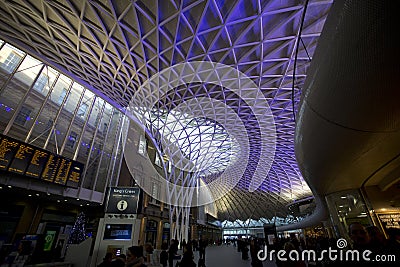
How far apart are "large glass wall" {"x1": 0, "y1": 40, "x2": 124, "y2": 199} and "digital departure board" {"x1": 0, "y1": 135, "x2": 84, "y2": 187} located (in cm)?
307

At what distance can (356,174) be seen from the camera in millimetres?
8320

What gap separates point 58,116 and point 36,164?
754 cm

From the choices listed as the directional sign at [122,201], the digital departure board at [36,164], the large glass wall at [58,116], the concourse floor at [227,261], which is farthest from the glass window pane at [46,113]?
the concourse floor at [227,261]

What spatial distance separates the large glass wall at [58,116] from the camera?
673 inches

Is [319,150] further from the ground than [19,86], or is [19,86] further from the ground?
[19,86]

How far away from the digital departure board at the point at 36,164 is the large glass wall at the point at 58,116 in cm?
307

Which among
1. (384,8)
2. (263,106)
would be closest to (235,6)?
(384,8)

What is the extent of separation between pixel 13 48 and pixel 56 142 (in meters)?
9.59

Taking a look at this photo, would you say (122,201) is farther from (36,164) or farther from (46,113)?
(46,113)

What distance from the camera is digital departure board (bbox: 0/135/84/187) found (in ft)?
43.4

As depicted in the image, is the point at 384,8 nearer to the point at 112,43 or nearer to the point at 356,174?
the point at 356,174

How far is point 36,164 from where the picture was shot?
48.8 feet

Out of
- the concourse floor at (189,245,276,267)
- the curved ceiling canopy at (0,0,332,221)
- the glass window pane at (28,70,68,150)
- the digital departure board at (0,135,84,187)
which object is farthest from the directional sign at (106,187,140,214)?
the glass window pane at (28,70,68,150)

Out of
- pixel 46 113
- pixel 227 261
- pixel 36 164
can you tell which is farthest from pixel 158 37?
pixel 227 261
